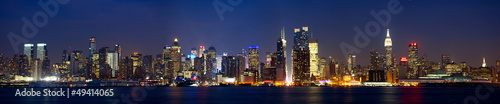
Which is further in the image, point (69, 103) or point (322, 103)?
point (322, 103)

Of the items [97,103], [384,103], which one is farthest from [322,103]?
[97,103]

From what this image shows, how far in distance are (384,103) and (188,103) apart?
124 ft

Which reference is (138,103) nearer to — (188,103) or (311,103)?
(188,103)

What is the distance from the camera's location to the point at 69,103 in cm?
9756

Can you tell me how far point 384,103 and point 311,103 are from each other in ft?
46.1

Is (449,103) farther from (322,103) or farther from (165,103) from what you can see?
(165,103)

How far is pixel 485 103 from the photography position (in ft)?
321

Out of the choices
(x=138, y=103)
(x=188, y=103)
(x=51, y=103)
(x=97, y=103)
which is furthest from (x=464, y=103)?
(x=51, y=103)

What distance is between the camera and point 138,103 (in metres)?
99.4

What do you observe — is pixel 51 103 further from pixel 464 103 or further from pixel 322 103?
pixel 464 103

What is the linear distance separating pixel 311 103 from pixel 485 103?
31.6 metres

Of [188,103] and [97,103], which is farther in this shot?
[188,103]

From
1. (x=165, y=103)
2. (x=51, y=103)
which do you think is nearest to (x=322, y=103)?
(x=165, y=103)

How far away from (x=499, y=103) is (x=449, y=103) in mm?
8630
